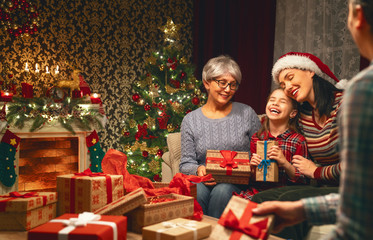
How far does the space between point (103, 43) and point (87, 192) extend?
363 cm

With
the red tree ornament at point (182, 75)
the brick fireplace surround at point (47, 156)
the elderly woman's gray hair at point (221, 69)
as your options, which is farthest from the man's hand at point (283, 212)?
the brick fireplace surround at point (47, 156)

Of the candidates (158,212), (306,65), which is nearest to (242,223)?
(158,212)

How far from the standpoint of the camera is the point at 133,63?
16.6ft

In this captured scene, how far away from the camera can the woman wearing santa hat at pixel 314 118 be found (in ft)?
6.16

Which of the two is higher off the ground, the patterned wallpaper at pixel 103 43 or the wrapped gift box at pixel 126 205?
the patterned wallpaper at pixel 103 43

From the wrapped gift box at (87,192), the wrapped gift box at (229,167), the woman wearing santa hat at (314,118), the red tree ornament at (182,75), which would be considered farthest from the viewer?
the red tree ornament at (182,75)

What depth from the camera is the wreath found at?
398cm

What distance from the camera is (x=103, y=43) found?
481cm

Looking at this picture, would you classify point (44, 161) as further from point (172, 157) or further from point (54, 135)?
point (172, 157)

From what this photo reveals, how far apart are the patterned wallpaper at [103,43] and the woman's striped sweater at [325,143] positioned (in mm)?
3348

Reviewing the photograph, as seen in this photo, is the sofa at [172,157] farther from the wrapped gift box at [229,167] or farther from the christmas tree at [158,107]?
the christmas tree at [158,107]

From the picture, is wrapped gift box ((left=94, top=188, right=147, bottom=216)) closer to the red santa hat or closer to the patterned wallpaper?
the red santa hat

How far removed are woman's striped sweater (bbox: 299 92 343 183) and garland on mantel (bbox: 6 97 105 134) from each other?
279cm

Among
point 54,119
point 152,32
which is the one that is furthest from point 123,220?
point 152,32
